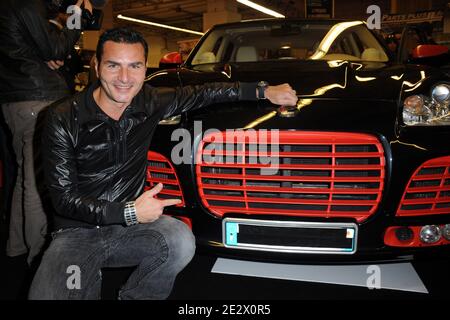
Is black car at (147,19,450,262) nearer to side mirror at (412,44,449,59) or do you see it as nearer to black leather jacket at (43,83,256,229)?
black leather jacket at (43,83,256,229)

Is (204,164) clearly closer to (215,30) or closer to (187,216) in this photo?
(187,216)

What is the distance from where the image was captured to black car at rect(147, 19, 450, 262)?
1.65 meters

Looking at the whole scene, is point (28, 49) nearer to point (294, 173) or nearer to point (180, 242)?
point (180, 242)

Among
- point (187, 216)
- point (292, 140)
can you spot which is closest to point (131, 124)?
point (187, 216)

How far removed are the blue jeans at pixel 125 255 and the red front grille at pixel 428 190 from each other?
91 cm

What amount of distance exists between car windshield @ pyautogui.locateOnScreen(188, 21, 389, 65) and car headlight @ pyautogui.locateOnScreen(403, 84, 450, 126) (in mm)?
963

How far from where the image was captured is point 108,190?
5.52 ft

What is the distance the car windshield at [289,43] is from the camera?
291 cm

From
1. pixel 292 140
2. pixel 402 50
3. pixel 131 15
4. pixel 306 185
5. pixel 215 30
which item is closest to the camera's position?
pixel 292 140

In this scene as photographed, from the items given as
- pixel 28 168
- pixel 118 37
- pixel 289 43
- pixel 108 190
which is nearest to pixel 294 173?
pixel 108 190

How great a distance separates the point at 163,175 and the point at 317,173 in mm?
693

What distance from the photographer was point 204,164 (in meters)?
1.73

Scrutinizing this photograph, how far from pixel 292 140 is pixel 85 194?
87 centimetres

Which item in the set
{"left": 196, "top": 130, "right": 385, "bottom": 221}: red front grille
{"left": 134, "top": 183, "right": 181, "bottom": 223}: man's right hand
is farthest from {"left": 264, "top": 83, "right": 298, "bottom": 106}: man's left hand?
{"left": 134, "top": 183, "right": 181, "bottom": 223}: man's right hand
